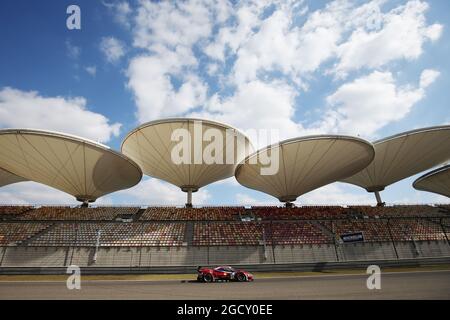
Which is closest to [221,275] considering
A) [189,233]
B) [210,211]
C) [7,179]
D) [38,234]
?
[189,233]

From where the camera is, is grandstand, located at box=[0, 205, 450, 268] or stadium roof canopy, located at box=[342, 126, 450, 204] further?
stadium roof canopy, located at box=[342, 126, 450, 204]

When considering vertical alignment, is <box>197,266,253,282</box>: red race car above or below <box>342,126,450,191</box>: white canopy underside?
below

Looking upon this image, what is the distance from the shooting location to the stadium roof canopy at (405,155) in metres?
31.2

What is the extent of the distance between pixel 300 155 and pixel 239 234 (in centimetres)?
1130

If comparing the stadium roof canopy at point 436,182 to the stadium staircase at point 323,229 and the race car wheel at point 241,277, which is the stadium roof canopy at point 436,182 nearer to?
the stadium staircase at point 323,229

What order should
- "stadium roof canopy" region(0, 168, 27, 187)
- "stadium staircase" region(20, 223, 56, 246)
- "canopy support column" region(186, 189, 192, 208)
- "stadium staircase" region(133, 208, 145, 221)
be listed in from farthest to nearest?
"stadium roof canopy" region(0, 168, 27, 187), "canopy support column" region(186, 189, 192, 208), "stadium staircase" region(133, 208, 145, 221), "stadium staircase" region(20, 223, 56, 246)

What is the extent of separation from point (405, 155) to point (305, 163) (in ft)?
51.1

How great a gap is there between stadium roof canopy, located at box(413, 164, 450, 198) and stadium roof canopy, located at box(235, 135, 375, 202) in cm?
2075

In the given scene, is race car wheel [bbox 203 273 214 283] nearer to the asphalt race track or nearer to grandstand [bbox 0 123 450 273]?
the asphalt race track

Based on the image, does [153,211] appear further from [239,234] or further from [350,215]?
[350,215]

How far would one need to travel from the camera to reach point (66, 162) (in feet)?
94.9

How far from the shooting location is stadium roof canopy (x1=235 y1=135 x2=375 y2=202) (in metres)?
27.0

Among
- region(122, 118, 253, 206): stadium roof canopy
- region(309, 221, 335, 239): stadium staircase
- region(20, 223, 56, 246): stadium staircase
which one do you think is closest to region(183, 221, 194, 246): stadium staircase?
region(122, 118, 253, 206): stadium roof canopy

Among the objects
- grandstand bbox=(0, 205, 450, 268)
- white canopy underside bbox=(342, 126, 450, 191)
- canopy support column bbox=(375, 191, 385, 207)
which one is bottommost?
grandstand bbox=(0, 205, 450, 268)
